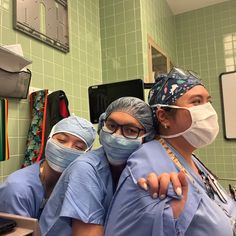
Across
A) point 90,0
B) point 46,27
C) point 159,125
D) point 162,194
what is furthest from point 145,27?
point 162,194

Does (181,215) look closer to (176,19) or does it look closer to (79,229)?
(79,229)

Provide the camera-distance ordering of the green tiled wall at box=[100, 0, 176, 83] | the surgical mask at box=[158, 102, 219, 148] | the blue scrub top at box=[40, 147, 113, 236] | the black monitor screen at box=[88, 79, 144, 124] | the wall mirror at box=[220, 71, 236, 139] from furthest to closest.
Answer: the wall mirror at box=[220, 71, 236, 139] → the green tiled wall at box=[100, 0, 176, 83] → the black monitor screen at box=[88, 79, 144, 124] → the surgical mask at box=[158, 102, 219, 148] → the blue scrub top at box=[40, 147, 113, 236]

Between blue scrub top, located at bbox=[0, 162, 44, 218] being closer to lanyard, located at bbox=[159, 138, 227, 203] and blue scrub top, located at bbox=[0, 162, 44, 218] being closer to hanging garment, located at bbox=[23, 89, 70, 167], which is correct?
hanging garment, located at bbox=[23, 89, 70, 167]

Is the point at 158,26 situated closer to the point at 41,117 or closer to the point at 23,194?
the point at 41,117

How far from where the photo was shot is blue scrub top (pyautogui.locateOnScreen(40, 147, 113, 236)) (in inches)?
30.8

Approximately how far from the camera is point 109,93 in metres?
1.42

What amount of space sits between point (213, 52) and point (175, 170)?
2.73m

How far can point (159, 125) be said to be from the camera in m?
0.97

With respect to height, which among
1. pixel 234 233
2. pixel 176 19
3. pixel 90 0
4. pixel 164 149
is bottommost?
pixel 234 233

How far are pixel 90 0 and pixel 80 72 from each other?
72 centimetres

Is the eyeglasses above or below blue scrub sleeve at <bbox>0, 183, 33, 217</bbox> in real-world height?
above

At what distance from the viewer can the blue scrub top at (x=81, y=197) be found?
0.78 metres

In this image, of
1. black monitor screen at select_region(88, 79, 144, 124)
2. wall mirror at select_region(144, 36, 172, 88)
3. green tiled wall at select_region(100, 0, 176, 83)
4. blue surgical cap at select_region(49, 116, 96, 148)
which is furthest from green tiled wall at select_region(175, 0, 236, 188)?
blue surgical cap at select_region(49, 116, 96, 148)

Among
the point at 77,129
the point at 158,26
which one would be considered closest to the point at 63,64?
the point at 77,129
